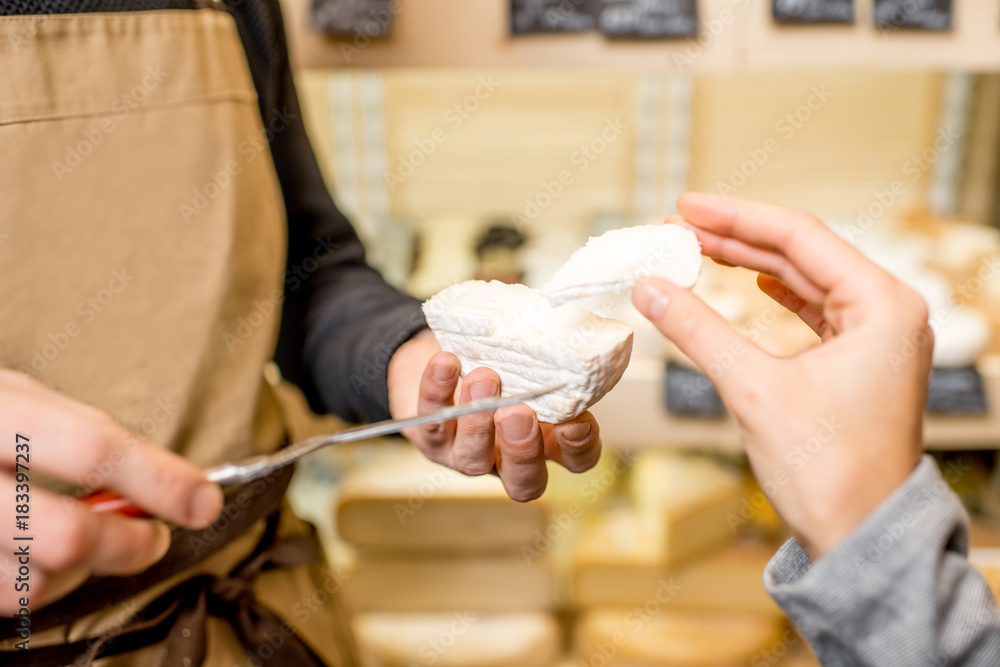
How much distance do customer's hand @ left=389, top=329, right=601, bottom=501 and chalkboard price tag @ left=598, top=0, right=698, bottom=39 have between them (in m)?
0.67

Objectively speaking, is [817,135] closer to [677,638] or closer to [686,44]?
[686,44]

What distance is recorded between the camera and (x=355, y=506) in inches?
62.3

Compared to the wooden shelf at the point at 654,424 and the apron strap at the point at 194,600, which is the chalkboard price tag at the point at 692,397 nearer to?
Result: the wooden shelf at the point at 654,424

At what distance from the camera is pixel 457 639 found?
1.61m

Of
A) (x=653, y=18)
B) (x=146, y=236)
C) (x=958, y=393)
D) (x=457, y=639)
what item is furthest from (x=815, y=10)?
(x=457, y=639)

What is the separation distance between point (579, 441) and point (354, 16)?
2.75 feet

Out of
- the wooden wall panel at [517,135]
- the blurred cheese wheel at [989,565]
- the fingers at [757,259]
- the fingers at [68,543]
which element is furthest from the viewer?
the wooden wall panel at [517,135]

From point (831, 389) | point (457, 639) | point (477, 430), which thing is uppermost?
point (831, 389)

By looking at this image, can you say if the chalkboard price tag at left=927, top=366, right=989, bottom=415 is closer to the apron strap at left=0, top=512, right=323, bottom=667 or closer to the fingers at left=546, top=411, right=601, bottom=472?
the fingers at left=546, top=411, right=601, bottom=472

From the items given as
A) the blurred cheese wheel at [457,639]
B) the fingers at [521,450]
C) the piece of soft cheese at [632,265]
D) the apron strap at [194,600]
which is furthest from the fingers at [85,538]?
the blurred cheese wheel at [457,639]

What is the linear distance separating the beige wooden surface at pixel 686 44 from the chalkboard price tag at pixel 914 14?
0.01 m

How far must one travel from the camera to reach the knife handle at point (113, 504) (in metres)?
0.58

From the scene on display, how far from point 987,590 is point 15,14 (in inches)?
39.4

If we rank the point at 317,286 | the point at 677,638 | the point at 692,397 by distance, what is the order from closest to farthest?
the point at 317,286 → the point at 692,397 → the point at 677,638
